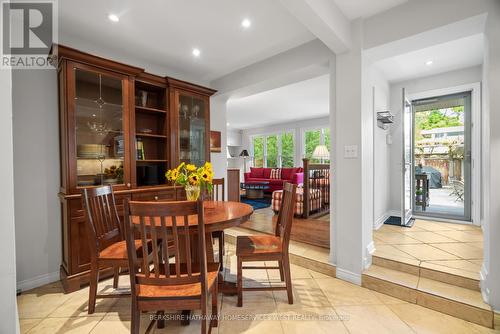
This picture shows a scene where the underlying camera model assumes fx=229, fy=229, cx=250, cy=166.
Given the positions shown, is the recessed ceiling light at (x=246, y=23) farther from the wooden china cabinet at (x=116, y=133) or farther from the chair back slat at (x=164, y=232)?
the chair back slat at (x=164, y=232)

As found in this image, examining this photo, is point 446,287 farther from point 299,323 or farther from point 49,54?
point 49,54

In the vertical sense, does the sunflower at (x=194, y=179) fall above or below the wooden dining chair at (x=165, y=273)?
above

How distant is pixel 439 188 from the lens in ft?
13.4

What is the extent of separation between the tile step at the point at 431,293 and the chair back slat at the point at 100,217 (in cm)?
244

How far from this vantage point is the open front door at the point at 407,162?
131 inches

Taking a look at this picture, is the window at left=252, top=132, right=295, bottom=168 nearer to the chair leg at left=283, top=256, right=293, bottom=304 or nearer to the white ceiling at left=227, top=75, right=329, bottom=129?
A: the white ceiling at left=227, top=75, right=329, bottom=129

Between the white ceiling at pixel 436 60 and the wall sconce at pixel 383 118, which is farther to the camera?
the wall sconce at pixel 383 118

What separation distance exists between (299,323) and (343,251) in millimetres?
916

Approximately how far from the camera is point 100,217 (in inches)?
80.2

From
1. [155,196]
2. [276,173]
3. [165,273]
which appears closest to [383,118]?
[155,196]

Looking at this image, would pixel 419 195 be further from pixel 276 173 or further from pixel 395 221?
pixel 276 173

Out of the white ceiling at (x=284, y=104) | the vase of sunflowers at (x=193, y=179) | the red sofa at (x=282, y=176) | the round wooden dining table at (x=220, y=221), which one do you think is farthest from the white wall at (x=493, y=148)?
the red sofa at (x=282, y=176)

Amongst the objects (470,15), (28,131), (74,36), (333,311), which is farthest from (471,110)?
(28,131)

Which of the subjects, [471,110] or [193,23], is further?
[471,110]
